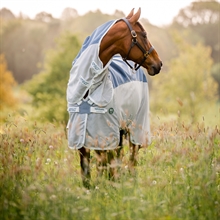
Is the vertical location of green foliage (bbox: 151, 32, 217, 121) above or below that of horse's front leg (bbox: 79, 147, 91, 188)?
above

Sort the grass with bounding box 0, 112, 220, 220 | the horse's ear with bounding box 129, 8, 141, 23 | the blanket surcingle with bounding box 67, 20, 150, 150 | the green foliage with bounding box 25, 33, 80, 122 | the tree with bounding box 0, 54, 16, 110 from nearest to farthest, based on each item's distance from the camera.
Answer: the grass with bounding box 0, 112, 220, 220 → the blanket surcingle with bounding box 67, 20, 150, 150 → the horse's ear with bounding box 129, 8, 141, 23 → the green foliage with bounding box 25, 33, 80, 122 → the tree with bounding box 0, 54, 16, 110

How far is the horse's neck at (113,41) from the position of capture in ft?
15.1

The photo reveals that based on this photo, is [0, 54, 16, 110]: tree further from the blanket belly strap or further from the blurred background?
the blanket belly strap

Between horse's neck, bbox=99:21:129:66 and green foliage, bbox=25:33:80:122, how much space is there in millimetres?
16356

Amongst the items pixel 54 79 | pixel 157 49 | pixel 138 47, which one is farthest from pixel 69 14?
pixel 138 47

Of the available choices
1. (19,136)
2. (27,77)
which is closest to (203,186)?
(19,136)

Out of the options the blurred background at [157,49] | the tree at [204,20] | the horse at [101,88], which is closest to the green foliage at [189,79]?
the blurred background at [157,49]

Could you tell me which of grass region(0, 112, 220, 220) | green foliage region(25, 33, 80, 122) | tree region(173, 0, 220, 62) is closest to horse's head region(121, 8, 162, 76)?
grass region(0, 112, 220, 220)

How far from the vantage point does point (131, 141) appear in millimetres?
5375

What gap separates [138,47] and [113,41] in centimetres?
34

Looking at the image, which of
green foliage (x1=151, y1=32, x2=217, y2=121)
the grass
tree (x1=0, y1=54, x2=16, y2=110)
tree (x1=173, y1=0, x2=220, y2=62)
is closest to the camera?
the grass

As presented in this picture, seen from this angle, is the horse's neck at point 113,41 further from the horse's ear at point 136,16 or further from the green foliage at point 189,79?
the green foliage at point 189,79

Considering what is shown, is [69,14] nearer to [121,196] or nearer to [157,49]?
[157,49]

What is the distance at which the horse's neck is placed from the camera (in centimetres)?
461
